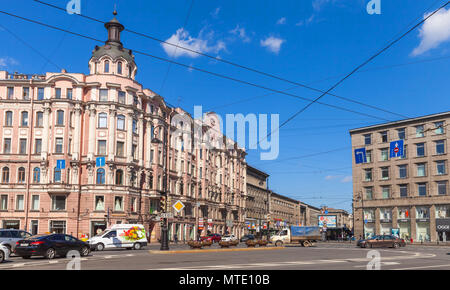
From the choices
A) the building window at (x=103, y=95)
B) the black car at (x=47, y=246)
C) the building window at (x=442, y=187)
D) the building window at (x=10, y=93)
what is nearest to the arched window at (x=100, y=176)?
the building window at (x=103, y=95)

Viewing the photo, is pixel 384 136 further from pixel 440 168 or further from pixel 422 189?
pixel 422 189

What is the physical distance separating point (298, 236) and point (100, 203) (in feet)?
77.9

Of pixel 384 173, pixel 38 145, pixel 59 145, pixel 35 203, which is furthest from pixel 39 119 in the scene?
pixel 384 173

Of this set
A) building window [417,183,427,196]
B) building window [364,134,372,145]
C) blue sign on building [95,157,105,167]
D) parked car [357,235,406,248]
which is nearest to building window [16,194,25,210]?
blue sign on building [95,157,105,167]

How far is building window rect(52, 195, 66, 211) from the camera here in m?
55.1

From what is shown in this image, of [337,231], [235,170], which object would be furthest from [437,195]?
[235,170]

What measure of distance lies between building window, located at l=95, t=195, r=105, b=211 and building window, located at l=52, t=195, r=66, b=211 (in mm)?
3751

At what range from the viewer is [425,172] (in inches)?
2945

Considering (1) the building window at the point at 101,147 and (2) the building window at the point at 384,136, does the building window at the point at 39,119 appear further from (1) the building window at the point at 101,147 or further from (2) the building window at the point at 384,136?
(2) the building window at the point at 384,136

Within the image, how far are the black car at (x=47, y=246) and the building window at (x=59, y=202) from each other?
101ft

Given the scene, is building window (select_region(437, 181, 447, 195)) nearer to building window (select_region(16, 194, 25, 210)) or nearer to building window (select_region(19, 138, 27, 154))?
building window (select_region(16, 194, 25, 210))

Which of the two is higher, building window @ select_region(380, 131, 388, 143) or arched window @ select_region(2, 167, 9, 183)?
building window @ select_region(380, 131, 388, 143)

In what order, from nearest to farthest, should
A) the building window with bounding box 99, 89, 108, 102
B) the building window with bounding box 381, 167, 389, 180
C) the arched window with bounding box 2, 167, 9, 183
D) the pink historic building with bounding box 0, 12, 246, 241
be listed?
the pink historic building with bounding box 0, 12, 246, 241, the arched window with bounding box 2, 167, 9, 183, the building window with bounding box 99, 89, 108, 102, the building window with bounding box 381, 167, 389, 180

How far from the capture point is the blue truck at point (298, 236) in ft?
165
